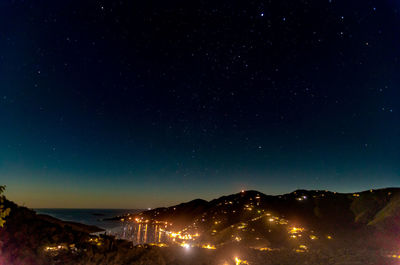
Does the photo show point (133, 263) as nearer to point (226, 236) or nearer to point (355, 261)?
point (355, 261)

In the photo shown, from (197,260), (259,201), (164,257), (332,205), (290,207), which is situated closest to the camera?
(164,257)

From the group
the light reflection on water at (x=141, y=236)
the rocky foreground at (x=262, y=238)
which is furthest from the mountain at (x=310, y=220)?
the light reflection on water at (x=141, y=236)

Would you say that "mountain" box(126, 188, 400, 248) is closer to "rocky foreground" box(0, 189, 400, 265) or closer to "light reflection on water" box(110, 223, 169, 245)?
"rocky foreground" box(0, 189, 400, 265)

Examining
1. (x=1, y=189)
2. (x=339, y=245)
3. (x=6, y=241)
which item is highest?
(x=1, y=189)

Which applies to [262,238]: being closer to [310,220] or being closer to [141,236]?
[310,220]

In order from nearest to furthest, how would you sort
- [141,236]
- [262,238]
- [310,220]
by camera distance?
[262,238] → [310,220] → [141,236]

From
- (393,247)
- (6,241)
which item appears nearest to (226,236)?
(393,247)

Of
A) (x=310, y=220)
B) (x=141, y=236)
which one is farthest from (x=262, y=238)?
(x=141, y=236)

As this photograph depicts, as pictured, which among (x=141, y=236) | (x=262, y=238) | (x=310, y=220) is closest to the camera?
(x=262, y=238)
